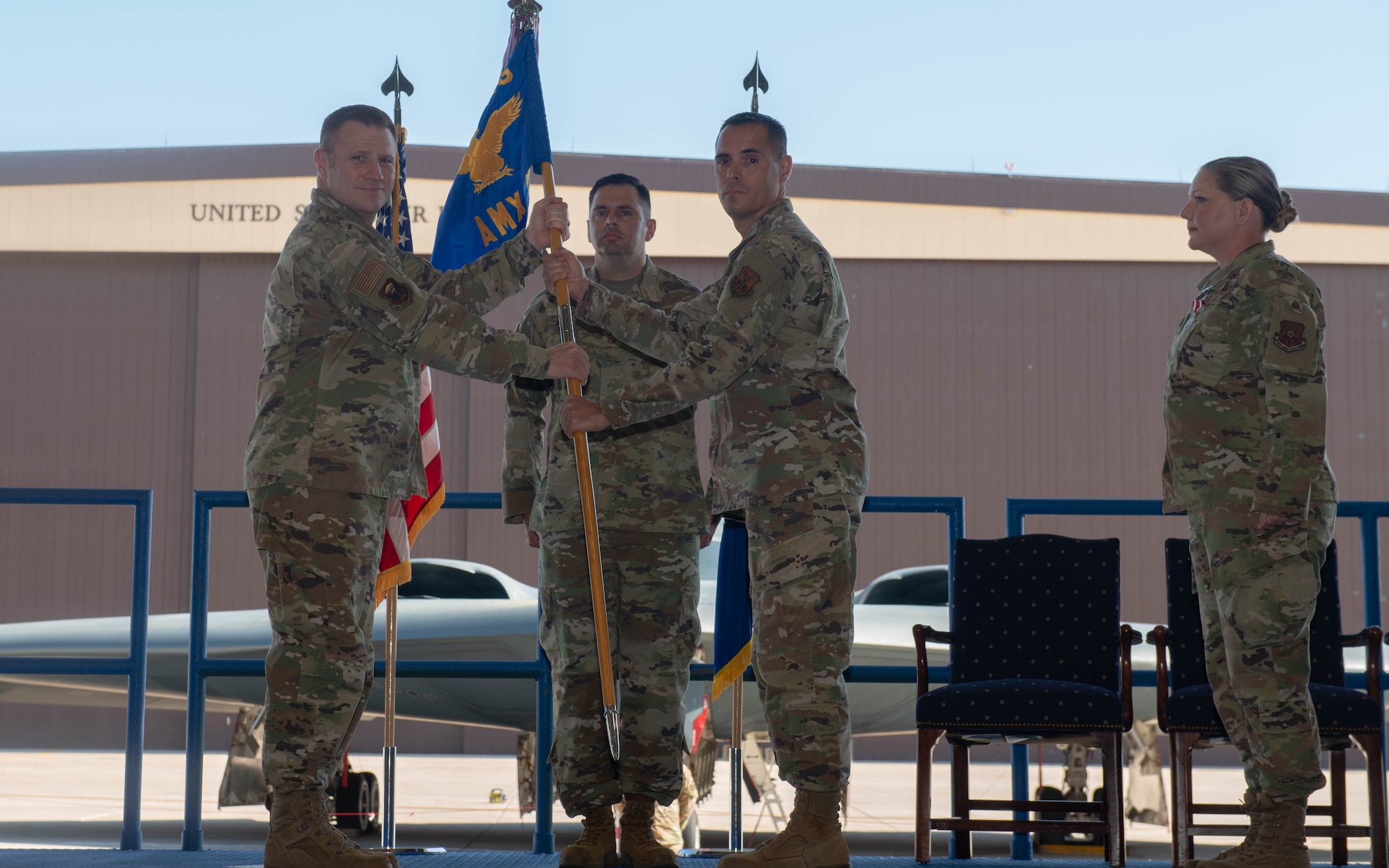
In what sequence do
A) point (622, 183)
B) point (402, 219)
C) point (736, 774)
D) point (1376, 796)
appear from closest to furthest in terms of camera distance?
point (1376, 796)
point (622, 183)
point (736, 774)
point (402, 219)

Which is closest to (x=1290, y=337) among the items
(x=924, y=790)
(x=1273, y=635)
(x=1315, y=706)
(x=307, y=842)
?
(x=1273, y=635)

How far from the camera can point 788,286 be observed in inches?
106

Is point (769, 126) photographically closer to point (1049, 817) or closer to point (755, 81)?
point (755, 81)

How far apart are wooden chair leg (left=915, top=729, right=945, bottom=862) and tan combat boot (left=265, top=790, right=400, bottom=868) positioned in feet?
4.69

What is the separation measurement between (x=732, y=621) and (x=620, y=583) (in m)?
0.50

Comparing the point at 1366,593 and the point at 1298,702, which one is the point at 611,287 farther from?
the point at 1366,593

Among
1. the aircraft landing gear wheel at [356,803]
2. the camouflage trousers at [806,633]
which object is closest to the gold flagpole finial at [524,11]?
the camouflage trousers at [806,633]

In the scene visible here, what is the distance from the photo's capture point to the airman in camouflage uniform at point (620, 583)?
2902 millimetres

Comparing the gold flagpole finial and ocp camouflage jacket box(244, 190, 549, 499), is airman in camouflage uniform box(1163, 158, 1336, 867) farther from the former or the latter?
the gold flagpole finial

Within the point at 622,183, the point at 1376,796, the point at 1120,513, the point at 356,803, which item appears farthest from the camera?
the point at 356,803

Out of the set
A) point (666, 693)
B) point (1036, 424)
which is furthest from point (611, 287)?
point (1036, 424)

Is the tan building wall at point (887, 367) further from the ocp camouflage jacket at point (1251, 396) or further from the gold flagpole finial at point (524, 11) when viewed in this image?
the ocp camouflage jacket at point (1251, 396)

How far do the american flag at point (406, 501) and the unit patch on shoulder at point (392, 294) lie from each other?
476mm

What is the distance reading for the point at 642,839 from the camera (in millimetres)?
2818
